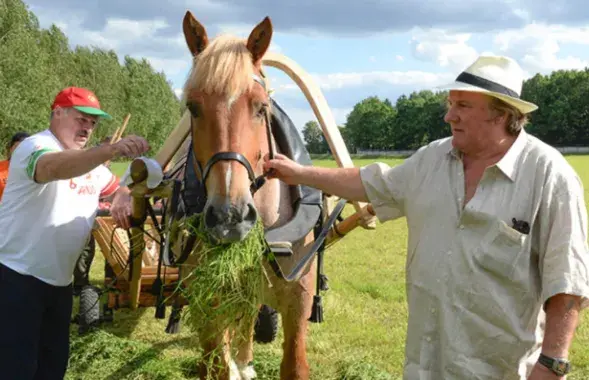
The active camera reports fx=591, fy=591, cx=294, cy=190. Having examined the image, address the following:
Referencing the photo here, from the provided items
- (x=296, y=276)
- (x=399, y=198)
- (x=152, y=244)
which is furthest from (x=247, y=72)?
(x=152, y=244)

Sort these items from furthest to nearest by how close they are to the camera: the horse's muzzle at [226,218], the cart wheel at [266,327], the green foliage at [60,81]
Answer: the green foliage at [60,81] → the cart wheel at [266,327] → the horse's muzzle at [226,218]

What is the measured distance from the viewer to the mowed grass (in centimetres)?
514

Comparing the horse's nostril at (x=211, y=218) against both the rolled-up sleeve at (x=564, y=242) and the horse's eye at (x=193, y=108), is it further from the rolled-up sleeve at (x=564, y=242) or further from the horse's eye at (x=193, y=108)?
the rolled-up sleeve at (x=564, y=242)

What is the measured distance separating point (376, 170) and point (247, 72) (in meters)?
0.87

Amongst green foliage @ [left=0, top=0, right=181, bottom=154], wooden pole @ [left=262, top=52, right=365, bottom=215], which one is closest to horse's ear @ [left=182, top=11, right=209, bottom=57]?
wooden pole @ [left=262, top=52, right=365, bottom=215]

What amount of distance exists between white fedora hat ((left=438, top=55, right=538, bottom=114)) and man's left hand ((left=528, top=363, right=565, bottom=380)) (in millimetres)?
1052

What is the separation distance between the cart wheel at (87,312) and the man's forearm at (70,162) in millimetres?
2865

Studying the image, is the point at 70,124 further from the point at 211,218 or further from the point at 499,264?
the point at 499,264

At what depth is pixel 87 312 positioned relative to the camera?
19.4ft

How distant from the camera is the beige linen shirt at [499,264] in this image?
236 centimetres

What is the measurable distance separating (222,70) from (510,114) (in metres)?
1.44

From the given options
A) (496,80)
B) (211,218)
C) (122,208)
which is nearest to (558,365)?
(496,80)

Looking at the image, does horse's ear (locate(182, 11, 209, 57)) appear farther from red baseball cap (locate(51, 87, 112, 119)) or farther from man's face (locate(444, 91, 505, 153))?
man's face (locate(444, 91, 505, 153))

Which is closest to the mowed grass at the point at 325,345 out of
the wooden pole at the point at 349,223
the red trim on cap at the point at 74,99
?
the wooden pole at the point at 349,223
